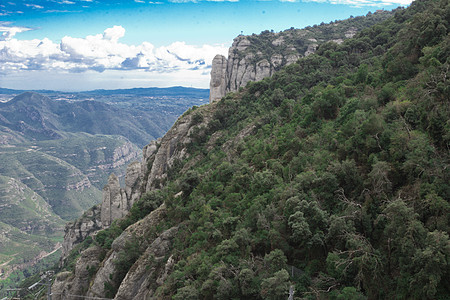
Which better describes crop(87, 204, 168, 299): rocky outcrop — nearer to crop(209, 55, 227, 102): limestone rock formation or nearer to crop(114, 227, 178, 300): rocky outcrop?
crop(114, 227, 178, 300): rocky outcrop

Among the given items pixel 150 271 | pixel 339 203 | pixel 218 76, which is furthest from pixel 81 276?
pixel 218 76

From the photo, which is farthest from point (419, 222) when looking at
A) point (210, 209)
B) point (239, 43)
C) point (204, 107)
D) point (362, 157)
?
point (239, 43)

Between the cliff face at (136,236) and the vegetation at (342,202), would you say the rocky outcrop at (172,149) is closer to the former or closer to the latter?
the cliff face at (136,236)

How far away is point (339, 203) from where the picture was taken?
21297mm

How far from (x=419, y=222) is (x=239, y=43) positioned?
10331 centimetres

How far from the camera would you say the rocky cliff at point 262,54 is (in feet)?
328

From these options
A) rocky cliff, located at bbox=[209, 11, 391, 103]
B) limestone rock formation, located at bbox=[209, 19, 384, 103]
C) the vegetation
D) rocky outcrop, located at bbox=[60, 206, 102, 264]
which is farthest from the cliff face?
rocky cliff, located at bbox=[209, 11, 391, 103]

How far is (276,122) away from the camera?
44250mm

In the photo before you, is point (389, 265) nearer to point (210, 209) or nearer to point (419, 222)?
point (419, 222)

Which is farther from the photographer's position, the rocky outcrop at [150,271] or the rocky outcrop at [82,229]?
the rocky outcrop at [82,229]

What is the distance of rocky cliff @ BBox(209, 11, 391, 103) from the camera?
100 m

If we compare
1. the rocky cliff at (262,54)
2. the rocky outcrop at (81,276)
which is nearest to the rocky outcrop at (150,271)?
the rocky outcrop at (81,276)

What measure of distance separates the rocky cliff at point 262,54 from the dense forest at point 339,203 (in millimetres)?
61059

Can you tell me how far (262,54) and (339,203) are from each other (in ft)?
294
